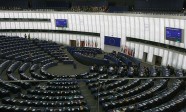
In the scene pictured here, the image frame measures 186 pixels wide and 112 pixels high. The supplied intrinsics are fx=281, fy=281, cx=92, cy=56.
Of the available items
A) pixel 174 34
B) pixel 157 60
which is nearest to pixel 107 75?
pixel 174 34

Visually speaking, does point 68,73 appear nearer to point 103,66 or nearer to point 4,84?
point 103,66

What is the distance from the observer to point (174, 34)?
132 ft

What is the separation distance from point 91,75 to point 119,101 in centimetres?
1035

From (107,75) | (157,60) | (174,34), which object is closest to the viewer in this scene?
(107,75)

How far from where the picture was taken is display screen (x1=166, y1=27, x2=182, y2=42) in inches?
1558

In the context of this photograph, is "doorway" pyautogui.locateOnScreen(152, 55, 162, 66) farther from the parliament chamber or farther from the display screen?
the display screen

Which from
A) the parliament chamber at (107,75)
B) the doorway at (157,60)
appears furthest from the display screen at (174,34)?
the doorway at (157,60)

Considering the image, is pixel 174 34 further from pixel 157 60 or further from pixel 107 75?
pixel 107 75

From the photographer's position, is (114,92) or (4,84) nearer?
(114,92)

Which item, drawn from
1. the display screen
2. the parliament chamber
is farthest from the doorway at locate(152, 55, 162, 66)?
the display screen

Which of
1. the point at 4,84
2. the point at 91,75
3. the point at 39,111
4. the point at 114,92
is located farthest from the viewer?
the point at 91,75

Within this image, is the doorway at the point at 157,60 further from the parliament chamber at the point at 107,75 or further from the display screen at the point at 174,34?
the display screen at the point at 174,34

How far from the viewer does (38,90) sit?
1154 inches

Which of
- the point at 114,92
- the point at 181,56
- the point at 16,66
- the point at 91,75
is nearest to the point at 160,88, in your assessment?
the point at 114,92
